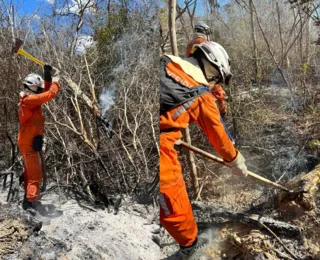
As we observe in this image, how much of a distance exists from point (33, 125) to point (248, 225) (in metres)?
0.79

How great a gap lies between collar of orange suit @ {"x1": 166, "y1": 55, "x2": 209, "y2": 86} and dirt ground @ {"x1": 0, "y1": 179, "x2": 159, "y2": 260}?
1.90 ft

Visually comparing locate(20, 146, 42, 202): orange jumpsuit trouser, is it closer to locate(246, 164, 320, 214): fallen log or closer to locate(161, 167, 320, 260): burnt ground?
locate(161, 167, 320, 260): burnt ground

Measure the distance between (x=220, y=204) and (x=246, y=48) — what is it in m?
0.52

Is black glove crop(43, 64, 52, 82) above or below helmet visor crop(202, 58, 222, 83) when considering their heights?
above

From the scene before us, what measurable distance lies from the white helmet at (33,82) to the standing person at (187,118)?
41cm

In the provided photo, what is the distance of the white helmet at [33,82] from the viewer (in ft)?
3.92

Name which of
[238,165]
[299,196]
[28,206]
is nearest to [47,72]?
[28,206]

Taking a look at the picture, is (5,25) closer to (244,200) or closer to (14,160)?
(14,160)

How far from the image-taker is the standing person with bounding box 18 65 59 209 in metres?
1.20

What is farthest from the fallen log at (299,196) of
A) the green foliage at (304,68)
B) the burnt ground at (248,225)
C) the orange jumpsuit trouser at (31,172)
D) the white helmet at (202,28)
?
the orange jumpsuit trouser at (31,172)

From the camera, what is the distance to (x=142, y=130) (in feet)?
4.51

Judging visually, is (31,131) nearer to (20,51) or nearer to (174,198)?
(20,51)

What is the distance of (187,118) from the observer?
1.05 metres

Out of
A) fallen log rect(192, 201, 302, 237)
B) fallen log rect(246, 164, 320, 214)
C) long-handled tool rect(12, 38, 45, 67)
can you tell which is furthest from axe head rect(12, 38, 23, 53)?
fallen log rect(246, 164, 320, 214)
